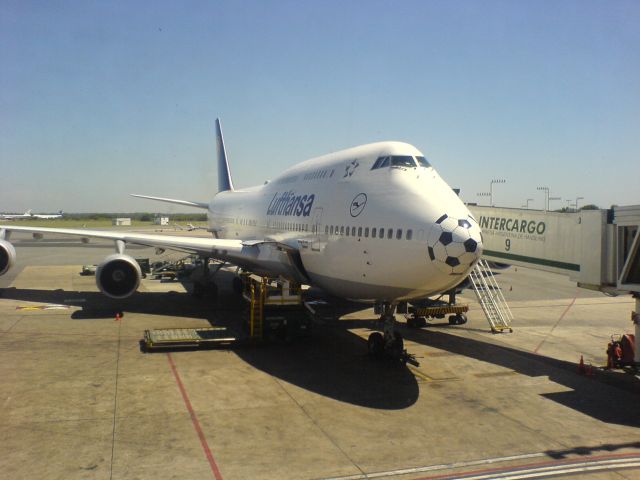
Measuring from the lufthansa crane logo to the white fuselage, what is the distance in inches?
1.2

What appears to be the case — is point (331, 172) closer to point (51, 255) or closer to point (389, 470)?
point (389, 470)

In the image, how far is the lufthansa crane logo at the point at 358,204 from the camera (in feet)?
46.6

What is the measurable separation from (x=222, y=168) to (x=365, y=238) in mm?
28108

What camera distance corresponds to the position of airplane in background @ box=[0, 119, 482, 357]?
11.9m

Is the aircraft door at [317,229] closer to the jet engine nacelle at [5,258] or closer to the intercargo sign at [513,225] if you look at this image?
the intercargo sign at [513,225]

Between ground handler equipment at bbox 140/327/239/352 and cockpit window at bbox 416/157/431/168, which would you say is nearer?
cockpit window at bbox 416/157/431/168

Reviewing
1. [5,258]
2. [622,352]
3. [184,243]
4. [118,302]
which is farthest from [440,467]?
[5,258]

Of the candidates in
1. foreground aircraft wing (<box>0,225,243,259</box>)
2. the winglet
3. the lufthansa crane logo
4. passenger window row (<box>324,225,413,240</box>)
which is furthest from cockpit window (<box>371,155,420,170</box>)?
the winglet

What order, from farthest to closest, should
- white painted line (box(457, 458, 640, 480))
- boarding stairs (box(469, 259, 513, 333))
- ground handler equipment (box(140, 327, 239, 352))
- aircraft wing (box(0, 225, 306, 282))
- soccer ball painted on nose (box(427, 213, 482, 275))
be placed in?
1. boarding stairs (box(469, 259, 513, 333))
2. aircraft wing (box(0, 225, 306, 282))
3. ground handler equipment (box(140, 327, 239, 352))
4. soccer ball painted on nose (box(427, 213, 482, 275))
5. white painted line (box(457, 458, 640, 480))

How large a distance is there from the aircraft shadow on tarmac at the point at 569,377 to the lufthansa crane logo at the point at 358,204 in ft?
18.9

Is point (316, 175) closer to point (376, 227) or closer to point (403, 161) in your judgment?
point (403, 161)

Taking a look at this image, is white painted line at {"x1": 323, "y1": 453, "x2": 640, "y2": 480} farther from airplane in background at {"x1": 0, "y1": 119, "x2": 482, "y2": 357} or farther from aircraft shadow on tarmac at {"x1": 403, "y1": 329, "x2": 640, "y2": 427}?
airplane in background at {"x1": 0, "y1": 119, "x2": 482, "y2": 357}

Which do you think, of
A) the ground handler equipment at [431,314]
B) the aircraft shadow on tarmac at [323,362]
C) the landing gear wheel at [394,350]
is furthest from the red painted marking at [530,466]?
the ground handler equipment at [431,314]

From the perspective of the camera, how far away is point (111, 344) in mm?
16609
